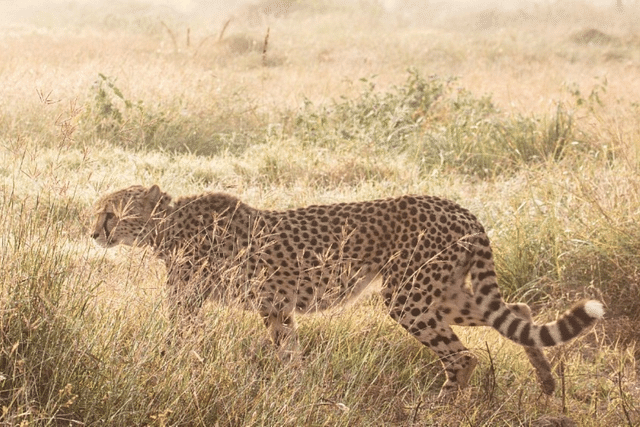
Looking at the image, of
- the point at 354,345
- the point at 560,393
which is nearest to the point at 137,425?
the point at 354,345

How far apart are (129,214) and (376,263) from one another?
1.05 m

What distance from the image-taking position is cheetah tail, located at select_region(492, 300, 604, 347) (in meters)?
3.06

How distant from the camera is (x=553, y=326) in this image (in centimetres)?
319

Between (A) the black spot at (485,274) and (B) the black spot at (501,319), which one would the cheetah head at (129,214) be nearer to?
(A) the black spot at (485,274)

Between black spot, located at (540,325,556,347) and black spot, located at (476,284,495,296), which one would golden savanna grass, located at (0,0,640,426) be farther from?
black spot, located at (476,284,495,296)

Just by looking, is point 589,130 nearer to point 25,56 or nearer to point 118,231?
point 118,231

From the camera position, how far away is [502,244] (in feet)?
15.4

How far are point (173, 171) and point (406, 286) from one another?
327 cm

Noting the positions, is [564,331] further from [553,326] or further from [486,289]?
[486,289]

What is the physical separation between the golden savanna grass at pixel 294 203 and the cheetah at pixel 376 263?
0.12m

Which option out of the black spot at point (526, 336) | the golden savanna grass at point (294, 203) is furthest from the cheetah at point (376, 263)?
the golden savanna grass at point (294, 203)

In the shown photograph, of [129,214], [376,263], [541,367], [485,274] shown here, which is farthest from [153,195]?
[541,367]

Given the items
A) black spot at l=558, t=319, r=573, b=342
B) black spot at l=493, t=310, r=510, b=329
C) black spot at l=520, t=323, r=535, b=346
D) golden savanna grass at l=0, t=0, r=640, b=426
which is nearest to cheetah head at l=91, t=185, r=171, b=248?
golden savanna grass at l=0, t=0, r=640, b=426

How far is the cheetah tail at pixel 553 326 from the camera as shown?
306cm
